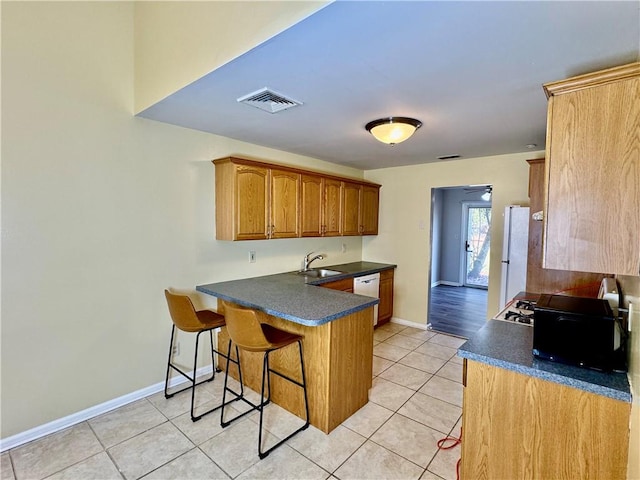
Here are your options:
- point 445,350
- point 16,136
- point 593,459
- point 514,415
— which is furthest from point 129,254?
point 445,350

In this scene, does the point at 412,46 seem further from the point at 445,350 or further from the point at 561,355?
the point at 445,350

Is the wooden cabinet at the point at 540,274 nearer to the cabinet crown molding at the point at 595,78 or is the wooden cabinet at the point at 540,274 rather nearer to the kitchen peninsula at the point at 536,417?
the kitchen peninsula at the point at 536,417

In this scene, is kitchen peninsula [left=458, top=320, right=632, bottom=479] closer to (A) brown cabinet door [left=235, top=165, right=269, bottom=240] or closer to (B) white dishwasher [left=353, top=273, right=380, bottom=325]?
(A) brown cabinet door [left=235, top=165, right=269, bottom=240]

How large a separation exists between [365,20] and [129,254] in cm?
241

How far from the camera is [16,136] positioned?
6.66ft

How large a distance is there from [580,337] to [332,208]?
296 centimetres

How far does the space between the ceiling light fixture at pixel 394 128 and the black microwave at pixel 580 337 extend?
5.10 feet

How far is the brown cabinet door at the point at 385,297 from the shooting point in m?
4.50

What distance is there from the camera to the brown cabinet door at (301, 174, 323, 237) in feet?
11.9

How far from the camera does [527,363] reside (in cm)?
145

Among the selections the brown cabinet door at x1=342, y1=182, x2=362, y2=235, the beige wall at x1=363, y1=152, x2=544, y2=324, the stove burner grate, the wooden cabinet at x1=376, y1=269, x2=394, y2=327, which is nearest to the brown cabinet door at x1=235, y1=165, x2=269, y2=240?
the brown cabinet door at x1=342, y1=182, x2=362, y2=235

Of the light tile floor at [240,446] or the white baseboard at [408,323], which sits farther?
the white baseboard at [408,323]

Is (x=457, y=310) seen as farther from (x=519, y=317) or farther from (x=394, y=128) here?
(x=394, y=128)

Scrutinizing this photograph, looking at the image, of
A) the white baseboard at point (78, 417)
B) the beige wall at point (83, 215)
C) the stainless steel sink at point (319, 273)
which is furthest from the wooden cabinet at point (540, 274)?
the white baseboard at point (78, 417)
